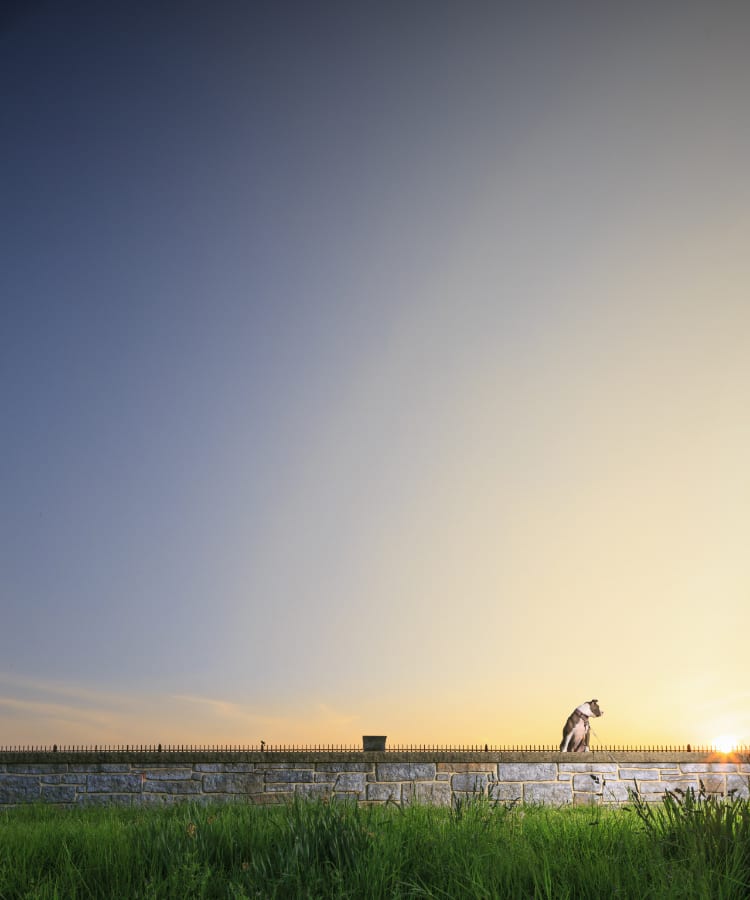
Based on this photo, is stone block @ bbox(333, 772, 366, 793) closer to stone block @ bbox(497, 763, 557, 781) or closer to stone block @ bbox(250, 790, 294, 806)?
stone block @ bbox(250, 790, 294, 806)

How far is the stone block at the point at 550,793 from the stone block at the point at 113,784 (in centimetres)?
641

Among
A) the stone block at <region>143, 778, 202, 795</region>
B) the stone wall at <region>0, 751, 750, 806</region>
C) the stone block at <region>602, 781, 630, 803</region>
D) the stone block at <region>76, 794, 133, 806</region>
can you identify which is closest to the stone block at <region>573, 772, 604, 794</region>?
the stone block at <region>602, 781, 630, 803</region>

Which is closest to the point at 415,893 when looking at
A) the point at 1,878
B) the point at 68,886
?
the point at 68,886

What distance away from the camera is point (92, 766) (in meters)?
13.7

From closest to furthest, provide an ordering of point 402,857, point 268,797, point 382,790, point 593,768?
1. point 402,857
2. point 268,797
3. point 382,790
4. point 593,768

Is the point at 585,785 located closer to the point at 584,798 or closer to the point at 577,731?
the point at 584,798

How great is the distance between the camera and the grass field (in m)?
5.12

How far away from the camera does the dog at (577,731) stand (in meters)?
15.7

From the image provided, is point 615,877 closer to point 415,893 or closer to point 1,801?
point 415,893

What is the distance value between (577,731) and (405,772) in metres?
3.91

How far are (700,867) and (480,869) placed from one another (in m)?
1.35

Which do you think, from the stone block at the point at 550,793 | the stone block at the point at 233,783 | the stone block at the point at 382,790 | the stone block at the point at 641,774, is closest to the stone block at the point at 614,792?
the stone block at the point at 641,774

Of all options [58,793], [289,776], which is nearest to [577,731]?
[289,776]

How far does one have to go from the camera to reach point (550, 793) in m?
14.2
